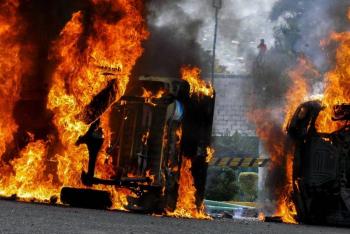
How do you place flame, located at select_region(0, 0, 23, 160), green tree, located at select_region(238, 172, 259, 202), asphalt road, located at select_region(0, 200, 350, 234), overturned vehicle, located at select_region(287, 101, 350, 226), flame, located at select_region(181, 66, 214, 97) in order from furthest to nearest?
green tree, located at select_region(238, 172, 259, 202), flame, located at select_region(181, 66, 214, 97), flame, located at select_region(0, 0, 23, 160), overturned vehicle, located at select_region(287, 101, 350, 226), asphalt road, located at select_region(0, 200, 350, 234)

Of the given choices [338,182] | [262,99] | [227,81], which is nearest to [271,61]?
[262,99]

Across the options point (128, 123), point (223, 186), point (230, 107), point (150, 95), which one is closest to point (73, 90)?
point (128, 123)

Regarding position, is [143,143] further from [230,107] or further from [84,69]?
[230,107]

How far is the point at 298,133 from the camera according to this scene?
48.1 ft

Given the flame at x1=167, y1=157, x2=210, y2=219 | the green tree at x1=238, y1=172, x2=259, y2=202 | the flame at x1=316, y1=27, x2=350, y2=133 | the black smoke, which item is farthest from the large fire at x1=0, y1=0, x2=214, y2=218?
the green tree at x1=238, y1=172, x2=259, y2=202

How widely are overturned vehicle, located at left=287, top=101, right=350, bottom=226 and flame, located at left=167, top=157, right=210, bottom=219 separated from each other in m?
2.20

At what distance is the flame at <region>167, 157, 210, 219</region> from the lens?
47.0 feet

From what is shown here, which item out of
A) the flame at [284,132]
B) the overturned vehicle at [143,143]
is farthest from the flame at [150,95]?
the flame at [284,132]

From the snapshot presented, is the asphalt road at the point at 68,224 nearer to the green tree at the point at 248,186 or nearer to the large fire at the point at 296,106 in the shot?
the large fire at the point at 296,106

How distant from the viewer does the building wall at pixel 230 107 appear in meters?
31.9

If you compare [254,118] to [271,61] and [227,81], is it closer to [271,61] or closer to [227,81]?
[271,61]

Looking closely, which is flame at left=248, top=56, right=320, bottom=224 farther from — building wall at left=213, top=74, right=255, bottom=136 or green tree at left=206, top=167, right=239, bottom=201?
building wall at left=213, top=74, right=255, bottom=136

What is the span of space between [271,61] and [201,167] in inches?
397

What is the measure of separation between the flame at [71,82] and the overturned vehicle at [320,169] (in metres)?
3.79
